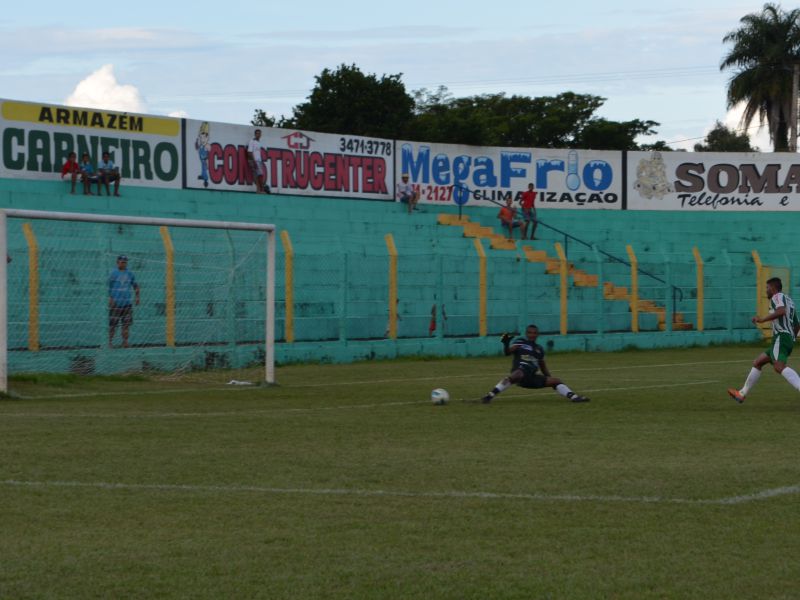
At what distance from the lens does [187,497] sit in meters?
8.23

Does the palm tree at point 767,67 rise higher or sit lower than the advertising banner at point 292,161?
higher

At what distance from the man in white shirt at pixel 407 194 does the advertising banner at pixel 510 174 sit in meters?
0.59

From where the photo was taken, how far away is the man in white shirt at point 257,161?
1265 inches

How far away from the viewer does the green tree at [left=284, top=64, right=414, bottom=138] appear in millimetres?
62719

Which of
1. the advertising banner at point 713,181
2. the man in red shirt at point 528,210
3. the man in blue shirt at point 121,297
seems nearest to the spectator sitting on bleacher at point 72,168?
the man in blue shirt at point 121,297

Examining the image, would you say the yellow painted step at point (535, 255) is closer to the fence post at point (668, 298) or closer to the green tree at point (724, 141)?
the fence post at point (668, 298)

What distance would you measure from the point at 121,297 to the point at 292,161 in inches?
555

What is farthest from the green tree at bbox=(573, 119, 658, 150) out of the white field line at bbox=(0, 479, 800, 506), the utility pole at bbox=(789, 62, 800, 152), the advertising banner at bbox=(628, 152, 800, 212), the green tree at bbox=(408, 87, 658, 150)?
the white field line at bbox=(0, 479, 800, 506)

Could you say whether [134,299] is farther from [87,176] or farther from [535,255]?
[535,255]

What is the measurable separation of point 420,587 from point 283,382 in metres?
14.1

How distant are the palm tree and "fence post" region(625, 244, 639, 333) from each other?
104 feet

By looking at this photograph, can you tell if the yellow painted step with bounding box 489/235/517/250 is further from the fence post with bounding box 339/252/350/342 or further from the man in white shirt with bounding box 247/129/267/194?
the fence post with bounding box 339/252/350/342

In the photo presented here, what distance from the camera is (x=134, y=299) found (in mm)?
19984

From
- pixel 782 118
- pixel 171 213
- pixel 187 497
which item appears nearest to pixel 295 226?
pixel 171 213
